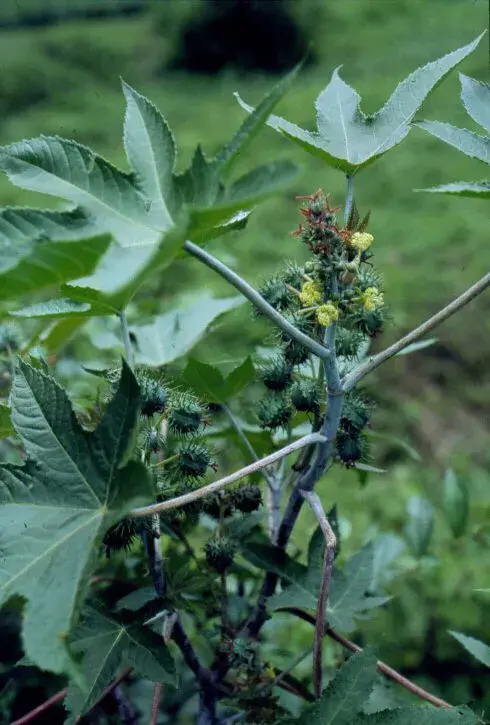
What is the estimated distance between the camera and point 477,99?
3.25 feet

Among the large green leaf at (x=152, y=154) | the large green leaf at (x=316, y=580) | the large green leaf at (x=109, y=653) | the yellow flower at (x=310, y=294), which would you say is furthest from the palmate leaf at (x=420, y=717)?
the large green leaf at (x=152, y=154)

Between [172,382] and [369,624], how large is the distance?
87cm

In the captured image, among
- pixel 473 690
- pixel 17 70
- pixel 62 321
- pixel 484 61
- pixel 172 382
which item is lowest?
pixel 17 70

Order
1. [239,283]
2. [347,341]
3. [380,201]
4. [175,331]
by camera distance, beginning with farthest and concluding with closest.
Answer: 1. [380,201]
2. [175,331]
3. [347,341]
4. [239,283]

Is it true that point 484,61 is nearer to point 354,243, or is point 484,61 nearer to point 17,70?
point 17,70

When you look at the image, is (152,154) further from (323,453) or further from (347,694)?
(347,694)

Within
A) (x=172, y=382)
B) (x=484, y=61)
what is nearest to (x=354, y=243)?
(x=172, y=382)

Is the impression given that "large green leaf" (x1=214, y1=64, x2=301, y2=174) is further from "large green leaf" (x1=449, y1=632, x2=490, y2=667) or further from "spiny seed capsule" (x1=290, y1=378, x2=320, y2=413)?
"large green leaf" (x1=449, y1=632, x2=490, y2=667)

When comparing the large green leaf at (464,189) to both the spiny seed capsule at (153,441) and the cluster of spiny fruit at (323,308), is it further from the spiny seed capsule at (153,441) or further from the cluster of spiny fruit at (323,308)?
the spiny seed capsule at (153,441)

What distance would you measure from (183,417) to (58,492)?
19cm

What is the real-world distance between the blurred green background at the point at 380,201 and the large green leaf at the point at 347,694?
1.28 ft

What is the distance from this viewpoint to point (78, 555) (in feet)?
2.54

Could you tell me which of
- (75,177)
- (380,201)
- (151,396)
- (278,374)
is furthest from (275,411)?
(380,201)

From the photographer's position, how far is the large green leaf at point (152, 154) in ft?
2.72
